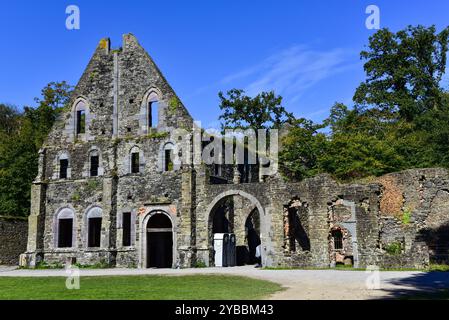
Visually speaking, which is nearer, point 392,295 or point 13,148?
point 392,295

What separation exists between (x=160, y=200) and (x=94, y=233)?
576 centimetres

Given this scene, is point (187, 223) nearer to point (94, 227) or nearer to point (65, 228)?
point (94, 227)

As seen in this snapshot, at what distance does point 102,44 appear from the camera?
35.8m

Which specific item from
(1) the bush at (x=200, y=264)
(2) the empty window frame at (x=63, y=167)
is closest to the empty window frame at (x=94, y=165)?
(2) the empty window frame at (x=63, y=167)

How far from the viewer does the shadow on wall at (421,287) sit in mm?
13156

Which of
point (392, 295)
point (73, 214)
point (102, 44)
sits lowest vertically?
point (392, 295)

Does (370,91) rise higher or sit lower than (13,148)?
higher

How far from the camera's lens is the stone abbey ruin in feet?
88.6

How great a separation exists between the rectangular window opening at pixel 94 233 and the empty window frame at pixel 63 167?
4.03 metres

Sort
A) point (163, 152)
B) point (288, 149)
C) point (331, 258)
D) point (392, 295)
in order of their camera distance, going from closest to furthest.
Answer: point (392, 295) < point (331, 258) < point (163, 152) < point (288, 149)

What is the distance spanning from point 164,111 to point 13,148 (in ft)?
70.7
